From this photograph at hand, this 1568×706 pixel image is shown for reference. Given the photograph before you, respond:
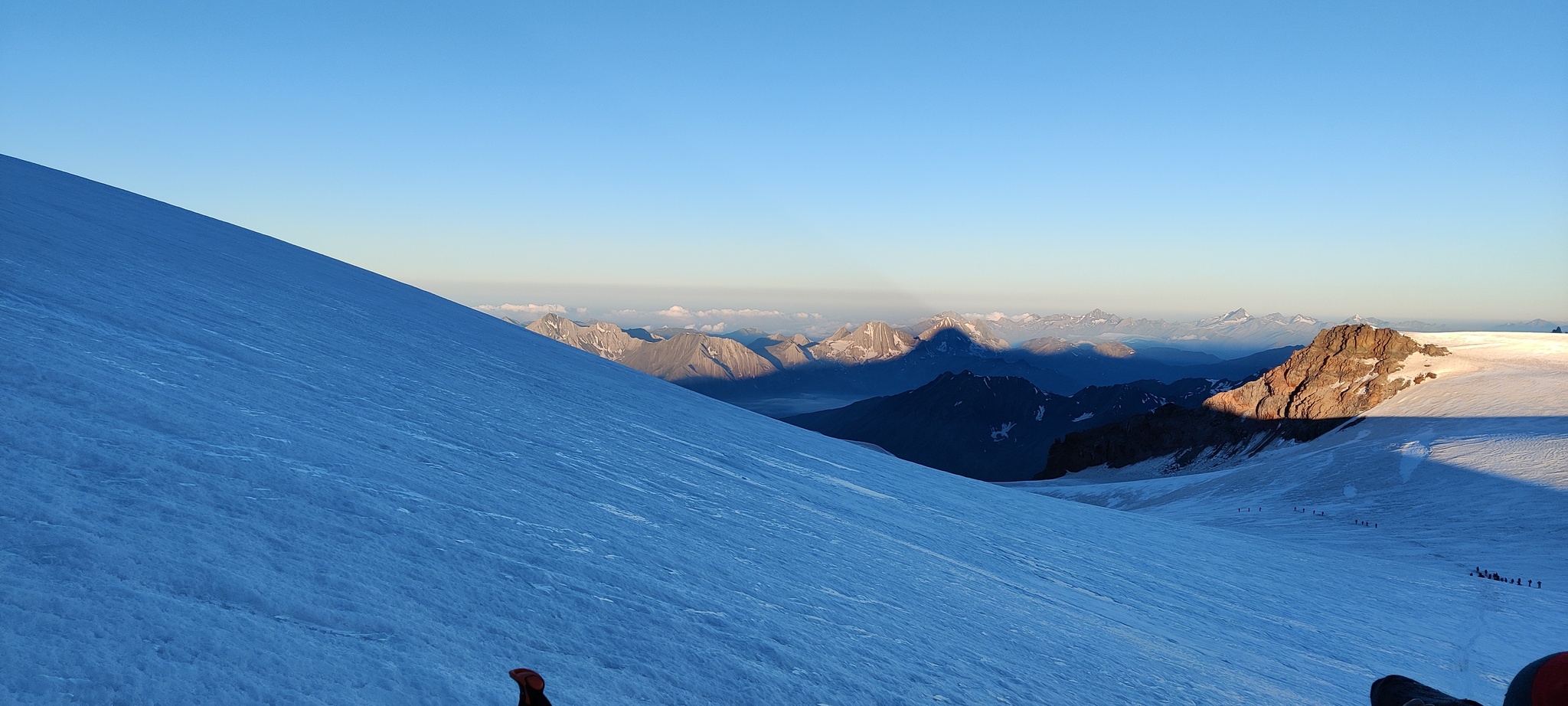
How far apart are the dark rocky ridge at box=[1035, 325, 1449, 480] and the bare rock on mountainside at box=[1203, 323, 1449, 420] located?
0.12m

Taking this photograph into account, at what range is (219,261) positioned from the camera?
1509 centimetres

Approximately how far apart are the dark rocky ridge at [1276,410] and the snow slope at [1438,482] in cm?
428

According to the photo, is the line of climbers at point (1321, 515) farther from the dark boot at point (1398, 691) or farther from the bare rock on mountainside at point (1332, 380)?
the dark boot at point (1398, 691)

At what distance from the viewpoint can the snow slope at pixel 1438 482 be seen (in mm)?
32000

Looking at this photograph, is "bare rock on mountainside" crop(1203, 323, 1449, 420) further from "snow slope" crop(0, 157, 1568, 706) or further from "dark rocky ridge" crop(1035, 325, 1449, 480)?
"snow slope" crop(0, 157, 1568, 706)

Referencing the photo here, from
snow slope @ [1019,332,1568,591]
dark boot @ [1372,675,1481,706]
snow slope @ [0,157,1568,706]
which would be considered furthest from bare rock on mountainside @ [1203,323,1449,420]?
Result: dark boot @ [1372,675,1481,706]

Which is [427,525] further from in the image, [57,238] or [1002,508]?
[1002,508]

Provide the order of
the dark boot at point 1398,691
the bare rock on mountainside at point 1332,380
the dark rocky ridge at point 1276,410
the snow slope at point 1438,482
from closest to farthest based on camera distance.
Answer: the dark boot at point 1398,691
the snow slope at point 1438,482
the bare rock on mountainside at point 1332,380
the dark rocky ridge at point 1276,410

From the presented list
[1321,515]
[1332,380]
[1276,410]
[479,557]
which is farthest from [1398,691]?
[1276,410]

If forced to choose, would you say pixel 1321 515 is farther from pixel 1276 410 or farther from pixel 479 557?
pixel 1276 410

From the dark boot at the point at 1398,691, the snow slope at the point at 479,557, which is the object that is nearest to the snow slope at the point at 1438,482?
the snow slope at the point at 479,557

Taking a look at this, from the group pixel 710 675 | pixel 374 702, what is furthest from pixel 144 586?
pixel 710 675

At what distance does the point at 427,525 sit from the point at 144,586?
6.47 feet

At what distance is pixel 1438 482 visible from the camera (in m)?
42.8
